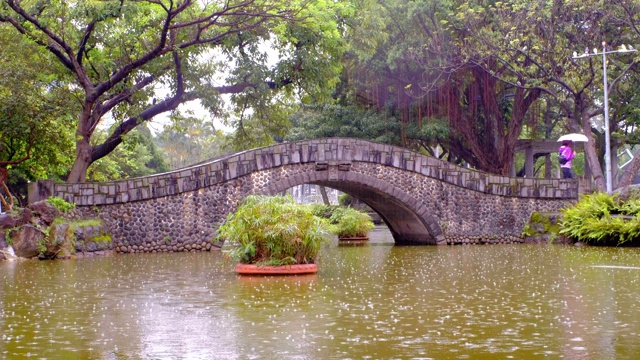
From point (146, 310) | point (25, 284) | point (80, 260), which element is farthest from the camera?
point (80, 260)

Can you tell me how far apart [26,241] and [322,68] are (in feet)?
37.2

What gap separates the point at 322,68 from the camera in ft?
86.5

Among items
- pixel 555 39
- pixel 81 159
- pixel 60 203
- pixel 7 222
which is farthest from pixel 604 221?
pixel 7 222

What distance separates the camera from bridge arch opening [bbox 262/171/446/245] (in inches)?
925

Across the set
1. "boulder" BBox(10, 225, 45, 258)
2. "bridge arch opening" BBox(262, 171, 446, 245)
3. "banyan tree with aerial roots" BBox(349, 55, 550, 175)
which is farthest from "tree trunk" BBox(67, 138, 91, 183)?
"banyan tree with aerial roots" BBox(349, 55, 550, 175)

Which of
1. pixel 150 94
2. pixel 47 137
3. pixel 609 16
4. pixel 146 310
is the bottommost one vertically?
pixel 146 310

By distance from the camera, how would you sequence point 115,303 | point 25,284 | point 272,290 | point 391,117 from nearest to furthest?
point 115,303, point 272,290, point 25,284, point 391,117

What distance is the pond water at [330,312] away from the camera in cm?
726

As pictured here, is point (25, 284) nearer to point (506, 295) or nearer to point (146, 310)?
point (146, 310)

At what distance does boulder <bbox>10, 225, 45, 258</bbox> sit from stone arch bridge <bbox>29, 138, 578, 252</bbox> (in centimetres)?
195

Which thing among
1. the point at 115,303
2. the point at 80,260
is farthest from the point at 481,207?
the point at 115,303

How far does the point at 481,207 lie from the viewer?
1024 inches

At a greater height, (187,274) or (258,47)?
(258,47)

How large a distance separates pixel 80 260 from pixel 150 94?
9506 millimetres
